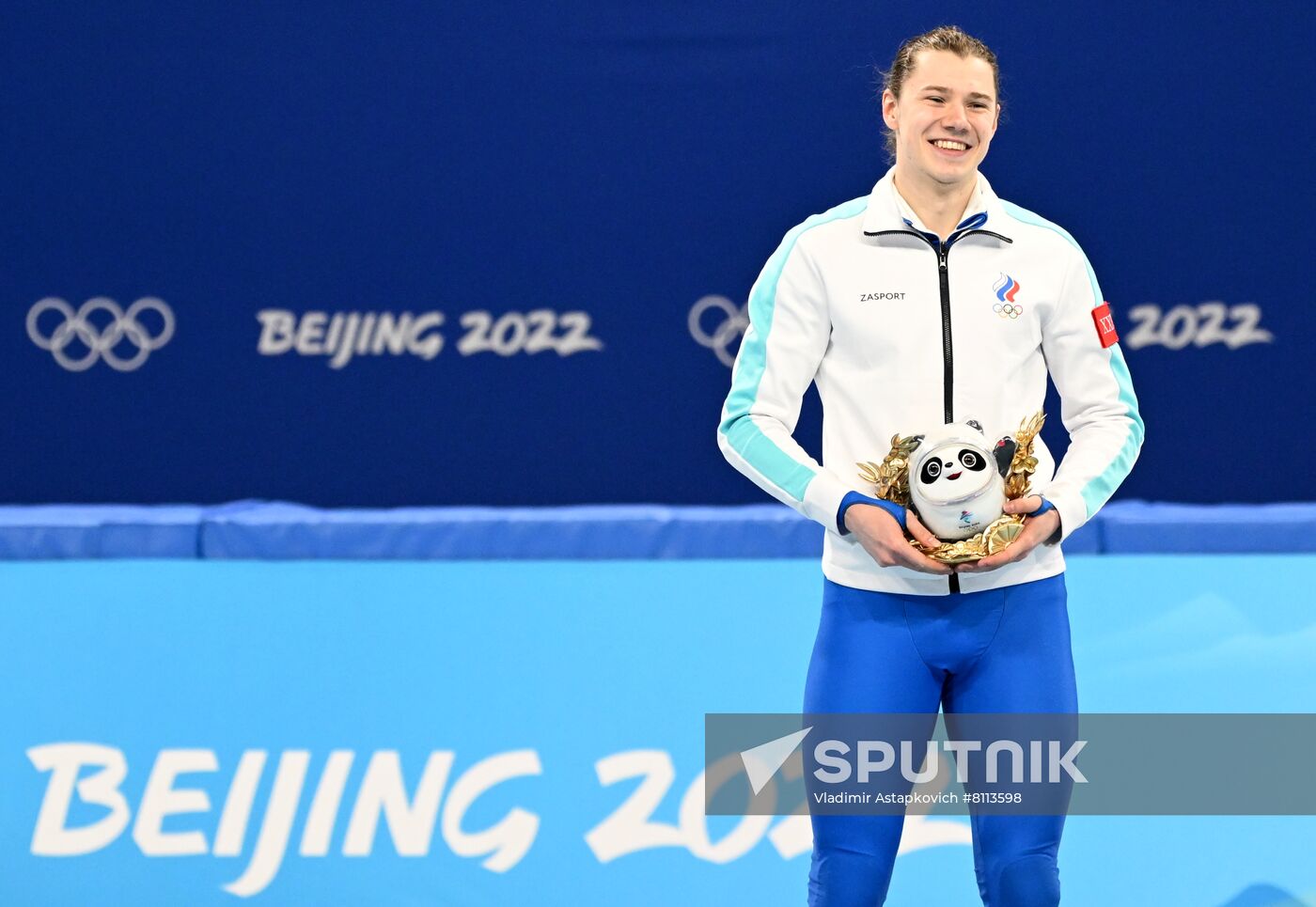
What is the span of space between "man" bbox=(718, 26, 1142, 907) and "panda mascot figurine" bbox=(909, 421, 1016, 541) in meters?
0.04

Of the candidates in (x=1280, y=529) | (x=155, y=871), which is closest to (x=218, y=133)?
(x=155, y=871)

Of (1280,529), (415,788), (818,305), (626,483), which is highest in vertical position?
(626,483)

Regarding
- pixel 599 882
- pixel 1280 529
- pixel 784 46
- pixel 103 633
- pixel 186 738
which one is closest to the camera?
pixel 599 882

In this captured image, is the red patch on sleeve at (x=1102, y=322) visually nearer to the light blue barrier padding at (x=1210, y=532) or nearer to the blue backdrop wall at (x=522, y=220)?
the light blue barrier padding at (x=1210, y=532)

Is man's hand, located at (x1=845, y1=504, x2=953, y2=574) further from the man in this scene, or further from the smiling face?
the smiling face

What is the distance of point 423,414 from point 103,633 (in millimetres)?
1704

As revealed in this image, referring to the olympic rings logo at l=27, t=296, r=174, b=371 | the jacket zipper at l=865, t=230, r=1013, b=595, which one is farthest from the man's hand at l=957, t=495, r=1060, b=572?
the olympic rings logo at l=27, t=296, r=174, b=371

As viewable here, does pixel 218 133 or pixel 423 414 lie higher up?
pixel 218 133

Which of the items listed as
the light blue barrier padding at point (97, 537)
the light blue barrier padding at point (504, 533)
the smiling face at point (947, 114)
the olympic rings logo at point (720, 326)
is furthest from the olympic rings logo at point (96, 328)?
the smiling face at point (947, 114)

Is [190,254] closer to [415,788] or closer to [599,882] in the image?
[415,788]

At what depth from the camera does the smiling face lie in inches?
84.7

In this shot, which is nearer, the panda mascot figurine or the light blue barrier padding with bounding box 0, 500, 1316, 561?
the panda mascot figurine

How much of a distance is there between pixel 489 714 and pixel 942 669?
1114 millimetres

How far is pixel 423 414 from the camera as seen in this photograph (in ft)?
15.5
